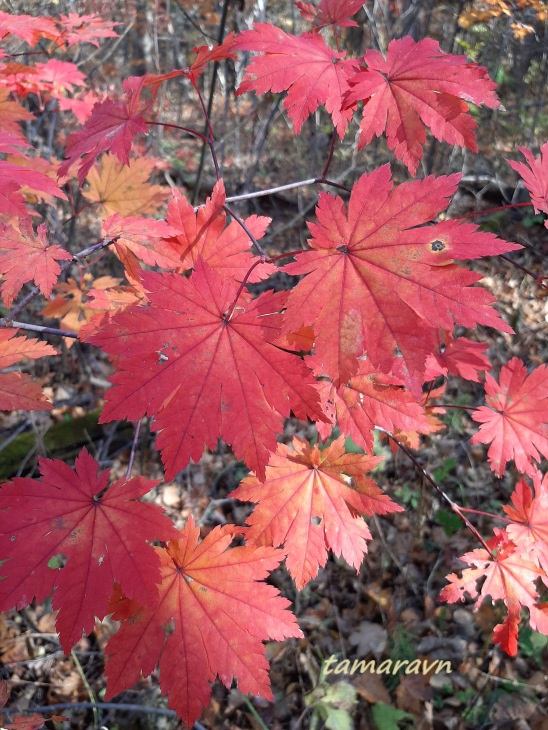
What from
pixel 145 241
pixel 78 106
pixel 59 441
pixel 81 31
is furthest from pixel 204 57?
pixel 59 441

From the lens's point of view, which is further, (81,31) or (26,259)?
(81,31)

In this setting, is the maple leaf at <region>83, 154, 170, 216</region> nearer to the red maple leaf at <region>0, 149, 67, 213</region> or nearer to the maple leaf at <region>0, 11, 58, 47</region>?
the maple leaf at <region>0, 11, 58, 47</region>

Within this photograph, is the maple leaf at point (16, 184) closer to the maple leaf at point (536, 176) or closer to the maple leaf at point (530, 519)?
the maple leaf at point (536, 176)

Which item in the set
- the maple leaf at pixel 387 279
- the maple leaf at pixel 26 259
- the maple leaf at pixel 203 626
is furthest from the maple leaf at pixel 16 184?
the maple leaf at pixel 203 626

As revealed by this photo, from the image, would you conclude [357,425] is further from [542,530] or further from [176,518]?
[176,518]

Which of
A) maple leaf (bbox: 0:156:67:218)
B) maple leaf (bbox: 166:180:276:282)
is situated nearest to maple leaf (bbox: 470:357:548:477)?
maple leaf (bbox: 166:180:276:282)

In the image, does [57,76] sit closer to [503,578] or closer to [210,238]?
[210,238]
